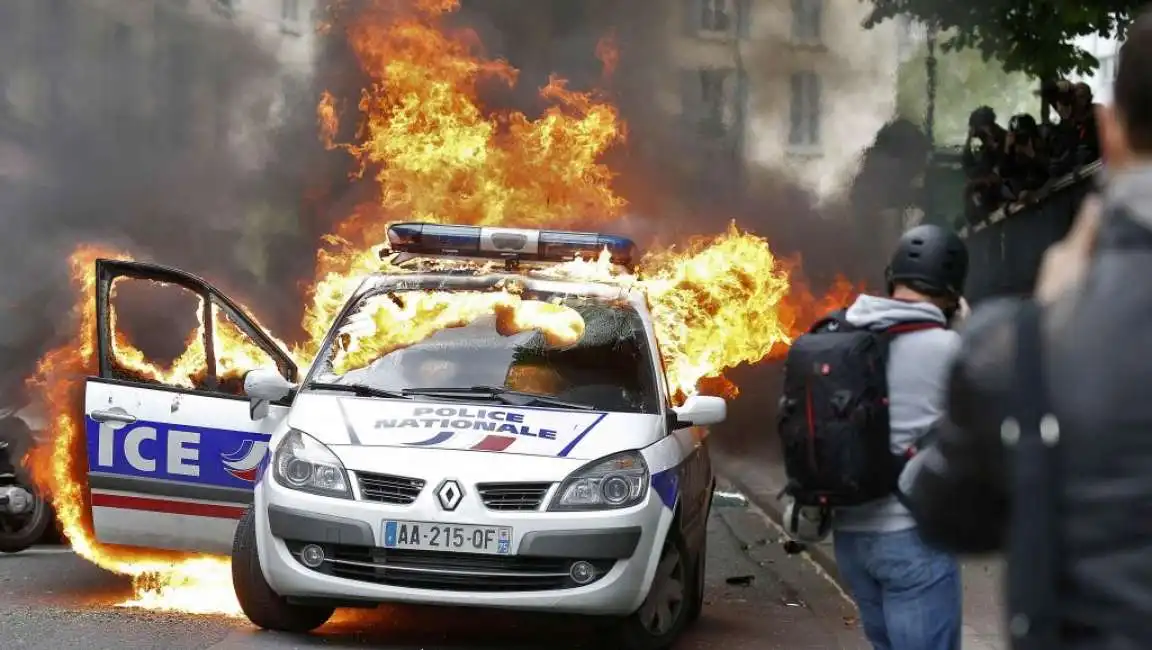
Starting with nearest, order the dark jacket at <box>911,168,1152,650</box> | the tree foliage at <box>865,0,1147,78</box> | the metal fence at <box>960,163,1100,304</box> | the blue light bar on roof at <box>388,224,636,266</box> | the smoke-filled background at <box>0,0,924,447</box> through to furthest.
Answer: the dark jacket at <box>911,168,1152,650</box> → the blue light bar on roof at <box>388,224,636,266</box> → the tree foliage at <box>865,0,1147,78</box> → the metal fence at <box>960,163,1100,304</box> → the smoke-filled background at <box>0,0,924,447</box>

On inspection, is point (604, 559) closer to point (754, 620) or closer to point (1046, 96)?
point (754, 620)

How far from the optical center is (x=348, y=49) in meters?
15.2

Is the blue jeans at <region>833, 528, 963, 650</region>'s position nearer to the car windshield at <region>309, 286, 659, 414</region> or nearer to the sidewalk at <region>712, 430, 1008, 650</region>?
the sidewalk at <region>712, 430, 1008, 650</region>

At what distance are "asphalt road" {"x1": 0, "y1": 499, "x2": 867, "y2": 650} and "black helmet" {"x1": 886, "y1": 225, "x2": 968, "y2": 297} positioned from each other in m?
2.90

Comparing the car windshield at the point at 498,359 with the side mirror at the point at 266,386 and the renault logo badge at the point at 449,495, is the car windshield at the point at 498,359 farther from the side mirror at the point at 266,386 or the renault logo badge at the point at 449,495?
the renault logo badge at the point at 449,495

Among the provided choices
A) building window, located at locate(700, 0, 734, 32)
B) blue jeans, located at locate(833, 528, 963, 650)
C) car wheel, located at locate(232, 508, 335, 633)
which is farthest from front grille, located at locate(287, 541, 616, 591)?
building window, located at locate(700, 0, 734, 32)

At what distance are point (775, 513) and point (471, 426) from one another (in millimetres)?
6975

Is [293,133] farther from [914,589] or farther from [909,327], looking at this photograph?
[914,589]

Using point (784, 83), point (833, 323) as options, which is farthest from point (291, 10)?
point (833, 323)

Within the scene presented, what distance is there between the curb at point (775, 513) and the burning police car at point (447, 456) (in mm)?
875

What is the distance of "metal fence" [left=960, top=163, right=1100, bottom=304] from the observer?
13.0m

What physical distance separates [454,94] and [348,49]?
354 cm

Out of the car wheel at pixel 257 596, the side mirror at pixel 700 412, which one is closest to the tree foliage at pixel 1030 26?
the side mirror at pixel 700 412

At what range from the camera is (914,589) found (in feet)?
13.5
